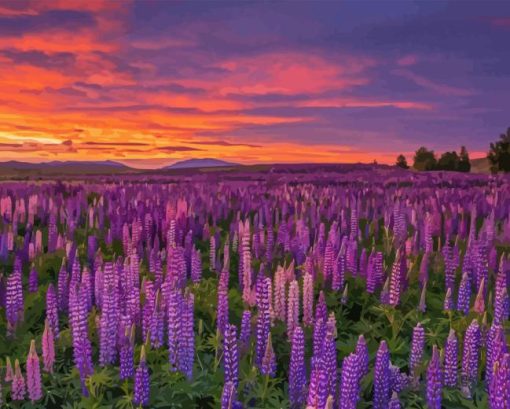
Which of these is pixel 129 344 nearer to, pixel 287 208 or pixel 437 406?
pixel 437 406

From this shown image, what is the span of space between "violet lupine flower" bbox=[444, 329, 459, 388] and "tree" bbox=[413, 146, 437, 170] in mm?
103846

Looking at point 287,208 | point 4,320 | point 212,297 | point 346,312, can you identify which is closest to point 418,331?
point 346,312

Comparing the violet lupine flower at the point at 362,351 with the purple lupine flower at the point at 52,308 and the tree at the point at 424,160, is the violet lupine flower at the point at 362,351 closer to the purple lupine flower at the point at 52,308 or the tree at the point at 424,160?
the purple lupine flower at the point at 52,308

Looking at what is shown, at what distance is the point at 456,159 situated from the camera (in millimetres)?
102438

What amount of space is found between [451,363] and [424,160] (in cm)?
10862

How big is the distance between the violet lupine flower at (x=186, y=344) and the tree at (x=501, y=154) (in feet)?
277

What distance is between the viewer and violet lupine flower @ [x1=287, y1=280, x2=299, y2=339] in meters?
4.18

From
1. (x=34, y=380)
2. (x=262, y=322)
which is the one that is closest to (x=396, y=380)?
(x=262, y=322)

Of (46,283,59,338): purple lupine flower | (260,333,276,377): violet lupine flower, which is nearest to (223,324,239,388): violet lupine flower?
(260,333,276,377): violet lupine flower

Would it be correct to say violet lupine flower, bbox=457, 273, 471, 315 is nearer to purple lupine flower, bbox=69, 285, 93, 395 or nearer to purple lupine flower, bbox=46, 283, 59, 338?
purple lupine flower, bbox=69, 285, 93, 395

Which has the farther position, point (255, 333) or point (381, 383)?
point (255, 333)

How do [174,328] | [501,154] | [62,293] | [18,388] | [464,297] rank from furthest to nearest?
[501,154]
[62,293]
[464,297]
[174,328]
[18,388]

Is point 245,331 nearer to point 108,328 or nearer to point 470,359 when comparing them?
point 108,328

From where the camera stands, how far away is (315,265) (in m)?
5.98
